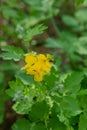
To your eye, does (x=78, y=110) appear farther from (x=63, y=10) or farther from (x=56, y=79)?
(x=63, y=10)

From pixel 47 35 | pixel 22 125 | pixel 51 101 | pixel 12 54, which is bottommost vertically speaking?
pixel 47 35

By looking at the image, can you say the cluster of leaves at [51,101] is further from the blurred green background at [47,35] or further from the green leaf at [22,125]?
the blurred green background at [47,35]

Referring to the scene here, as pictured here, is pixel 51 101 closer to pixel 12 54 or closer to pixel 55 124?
pixel 55 124

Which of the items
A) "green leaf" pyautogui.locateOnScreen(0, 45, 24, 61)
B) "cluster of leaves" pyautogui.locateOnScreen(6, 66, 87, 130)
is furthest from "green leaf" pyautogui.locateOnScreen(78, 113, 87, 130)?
"green leaf" pyautogui.locateOnScreen(0, 45, 24, 61)

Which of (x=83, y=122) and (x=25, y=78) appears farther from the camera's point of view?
(x=25, y=78)

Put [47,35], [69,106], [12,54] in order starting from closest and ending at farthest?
[69,106]
[12,54]
[47,35]

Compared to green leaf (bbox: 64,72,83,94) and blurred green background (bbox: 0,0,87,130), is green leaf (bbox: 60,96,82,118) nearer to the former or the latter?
green leaf (bbox: 64,72,83,94)

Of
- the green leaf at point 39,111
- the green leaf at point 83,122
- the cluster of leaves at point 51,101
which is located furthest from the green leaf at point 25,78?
the green leaf at point 83,122

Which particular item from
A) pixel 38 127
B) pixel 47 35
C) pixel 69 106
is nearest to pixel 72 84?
pixel 69 106
